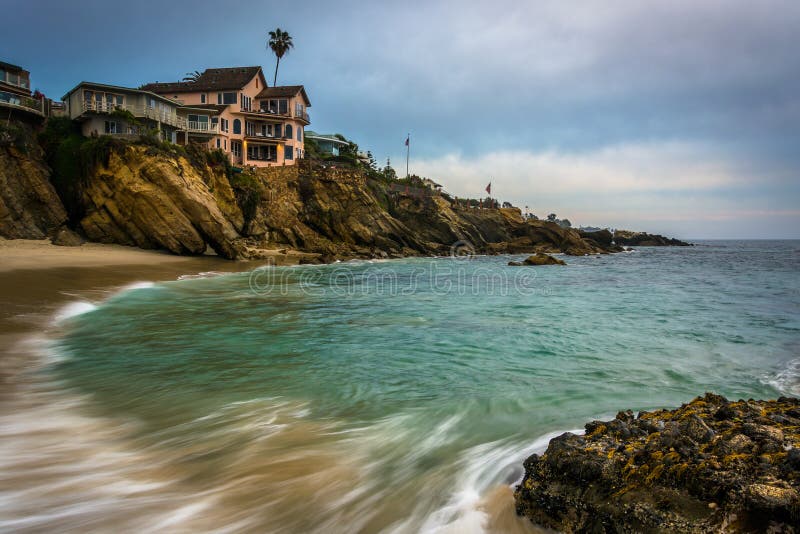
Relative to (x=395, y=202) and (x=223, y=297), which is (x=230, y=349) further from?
(x=395, y=202)

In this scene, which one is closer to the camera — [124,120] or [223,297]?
[223,297]

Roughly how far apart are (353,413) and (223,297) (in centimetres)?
1374

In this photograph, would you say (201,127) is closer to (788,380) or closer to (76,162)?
(76,162)

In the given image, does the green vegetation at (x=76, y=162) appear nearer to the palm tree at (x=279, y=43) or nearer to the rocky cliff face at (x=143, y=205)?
the rocky cliff face at (x=143, y=205)

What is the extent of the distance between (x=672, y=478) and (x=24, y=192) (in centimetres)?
3900

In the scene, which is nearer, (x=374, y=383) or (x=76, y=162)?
(x=374, y=383)

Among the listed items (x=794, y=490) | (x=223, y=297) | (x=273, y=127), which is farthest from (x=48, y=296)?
(x=273, y=127)

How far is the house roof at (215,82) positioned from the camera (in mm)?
56750

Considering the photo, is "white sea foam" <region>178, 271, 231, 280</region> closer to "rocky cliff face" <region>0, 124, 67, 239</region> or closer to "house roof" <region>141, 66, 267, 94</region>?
"rocky cliff face" <region>0, 124, 67, 239</region>

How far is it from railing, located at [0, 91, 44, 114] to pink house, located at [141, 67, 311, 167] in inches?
720

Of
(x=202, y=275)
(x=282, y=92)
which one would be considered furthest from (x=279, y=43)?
(x=202, y=275)

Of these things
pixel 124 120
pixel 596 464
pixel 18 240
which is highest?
pixel 124 120

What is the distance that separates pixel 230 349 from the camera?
11.0 m

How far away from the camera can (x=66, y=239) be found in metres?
28.7
